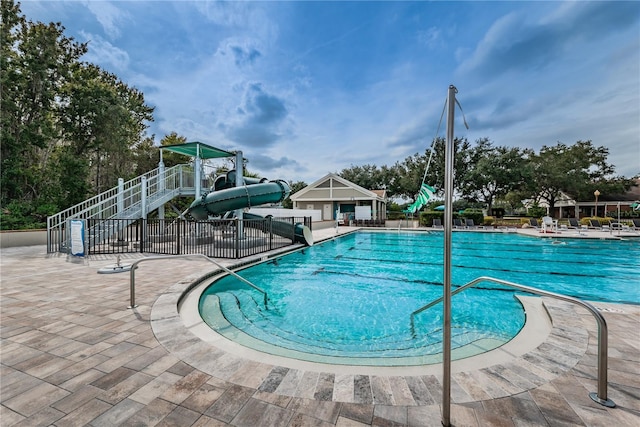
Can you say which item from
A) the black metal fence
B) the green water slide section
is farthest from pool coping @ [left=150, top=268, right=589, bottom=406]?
the green water slide section

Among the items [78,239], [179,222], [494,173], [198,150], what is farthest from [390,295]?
[494,173]

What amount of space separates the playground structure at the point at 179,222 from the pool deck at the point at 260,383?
18.2 ft

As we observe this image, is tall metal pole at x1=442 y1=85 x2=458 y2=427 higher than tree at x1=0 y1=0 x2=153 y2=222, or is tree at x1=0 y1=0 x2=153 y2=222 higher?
tree at x1=0 y1=0 x2=153 y2=222

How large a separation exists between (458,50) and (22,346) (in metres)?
9.46

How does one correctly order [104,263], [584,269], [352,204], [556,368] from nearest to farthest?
[556,368]
[104,263]
[584,269]
[352,204]

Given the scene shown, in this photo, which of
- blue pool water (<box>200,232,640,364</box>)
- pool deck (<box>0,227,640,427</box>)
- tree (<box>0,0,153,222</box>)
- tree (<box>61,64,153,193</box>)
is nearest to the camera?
pool deck (<box>0,227,640,427</box>)

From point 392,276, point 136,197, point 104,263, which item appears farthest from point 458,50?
point 136,197

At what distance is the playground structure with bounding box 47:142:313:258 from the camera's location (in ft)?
31.4

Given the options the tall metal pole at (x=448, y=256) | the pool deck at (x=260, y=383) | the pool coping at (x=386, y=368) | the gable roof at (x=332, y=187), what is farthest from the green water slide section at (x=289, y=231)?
the gable roof at (x=332, y=187)

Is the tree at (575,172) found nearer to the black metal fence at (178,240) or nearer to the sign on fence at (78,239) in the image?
the black metal fence at (178,240)

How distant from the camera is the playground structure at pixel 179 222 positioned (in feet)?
31.4

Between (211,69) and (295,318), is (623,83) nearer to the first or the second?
(295,318)

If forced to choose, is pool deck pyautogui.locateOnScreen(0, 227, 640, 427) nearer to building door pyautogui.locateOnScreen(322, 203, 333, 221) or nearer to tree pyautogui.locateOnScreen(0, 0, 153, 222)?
tree pyautogui.locateOnScreen(0, 0, 153, 222)

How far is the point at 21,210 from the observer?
13320mm
